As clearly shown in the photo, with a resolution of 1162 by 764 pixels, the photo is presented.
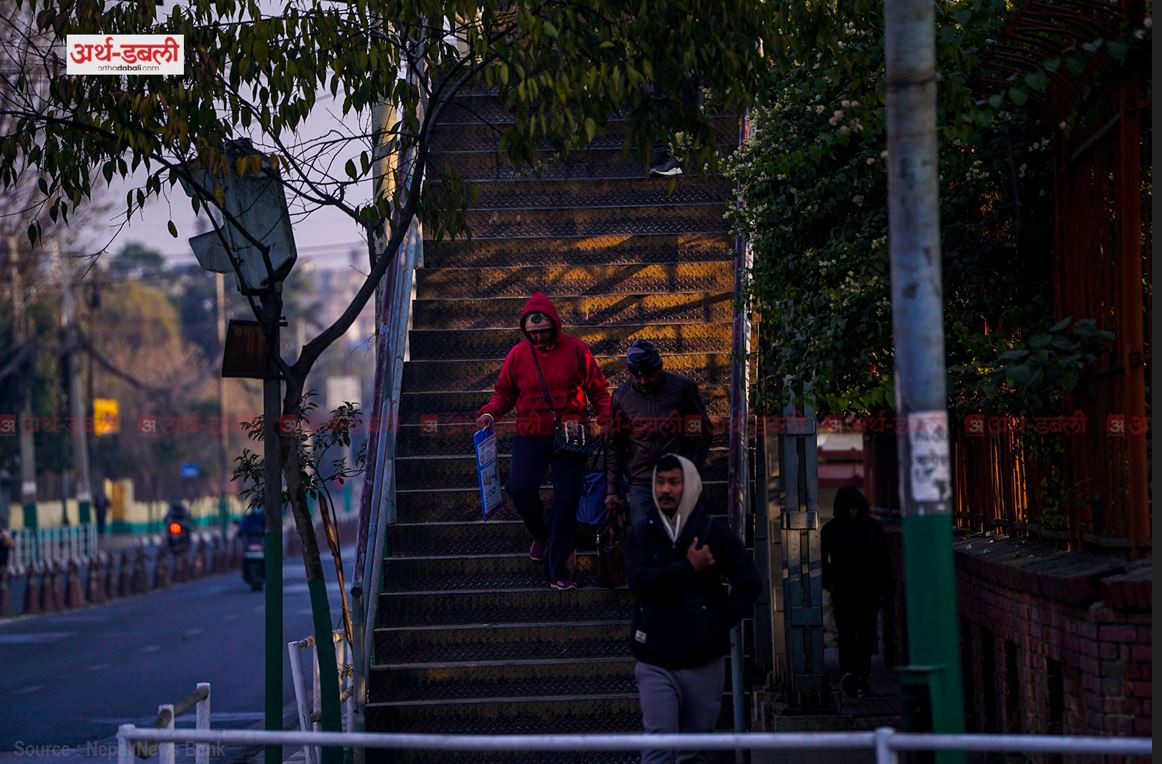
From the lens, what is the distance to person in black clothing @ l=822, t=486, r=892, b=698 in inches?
Result: 582

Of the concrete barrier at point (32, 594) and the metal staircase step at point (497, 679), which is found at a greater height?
the metal staircase step at point (497, 679)

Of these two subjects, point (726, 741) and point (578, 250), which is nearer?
point (726, 741)

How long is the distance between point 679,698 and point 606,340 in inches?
241

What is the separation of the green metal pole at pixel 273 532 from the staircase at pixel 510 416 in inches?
60.2

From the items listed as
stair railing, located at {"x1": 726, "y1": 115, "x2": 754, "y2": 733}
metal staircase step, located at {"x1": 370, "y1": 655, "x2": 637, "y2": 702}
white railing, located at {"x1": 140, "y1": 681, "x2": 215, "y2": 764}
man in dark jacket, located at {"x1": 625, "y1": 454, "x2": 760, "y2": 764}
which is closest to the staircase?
metal staircase step, located at {"x1": 370, "y1": 655, "x2": 637, "y2": 702}

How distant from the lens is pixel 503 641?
1098 cm

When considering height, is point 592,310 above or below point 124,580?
above

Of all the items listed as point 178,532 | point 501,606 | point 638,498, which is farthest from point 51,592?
point 638,498

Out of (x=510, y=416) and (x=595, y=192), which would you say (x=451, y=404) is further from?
(x=595, y=192)

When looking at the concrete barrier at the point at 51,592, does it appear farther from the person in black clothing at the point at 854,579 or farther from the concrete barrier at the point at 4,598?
the person in black clothing at the point at 854,579

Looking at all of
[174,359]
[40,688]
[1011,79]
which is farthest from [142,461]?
[1011,79]

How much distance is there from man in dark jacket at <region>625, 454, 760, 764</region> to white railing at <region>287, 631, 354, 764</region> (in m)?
1.97

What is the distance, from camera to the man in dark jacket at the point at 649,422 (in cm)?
991

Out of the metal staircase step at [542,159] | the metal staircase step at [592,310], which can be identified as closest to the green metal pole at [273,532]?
the metal staircase step at [592,310]
